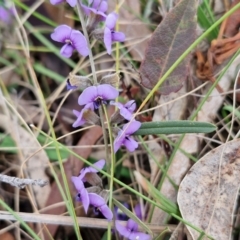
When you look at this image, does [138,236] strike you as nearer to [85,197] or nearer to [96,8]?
Result: [85,197]

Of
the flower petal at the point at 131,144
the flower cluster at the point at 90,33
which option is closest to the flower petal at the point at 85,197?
the flower petal at the point at 131,144

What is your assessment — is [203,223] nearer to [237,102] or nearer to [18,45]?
[237,102]

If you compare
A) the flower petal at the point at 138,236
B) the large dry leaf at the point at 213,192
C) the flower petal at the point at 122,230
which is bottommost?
the flower petal at the point at 138,236

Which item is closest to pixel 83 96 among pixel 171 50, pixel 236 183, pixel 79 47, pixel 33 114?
pixel 79 47

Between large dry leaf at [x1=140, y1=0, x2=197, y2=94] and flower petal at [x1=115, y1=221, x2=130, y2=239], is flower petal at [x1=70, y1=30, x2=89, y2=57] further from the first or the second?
flower petal at [x1=115, y1=221, x2=130, y2=239]

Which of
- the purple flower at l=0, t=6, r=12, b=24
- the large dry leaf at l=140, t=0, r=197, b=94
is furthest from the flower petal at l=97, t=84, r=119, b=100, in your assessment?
the purple flower at l=0, t=6, r=12, b=24

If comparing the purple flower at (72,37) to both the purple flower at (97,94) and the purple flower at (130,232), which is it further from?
the purple flower at (130,232)
